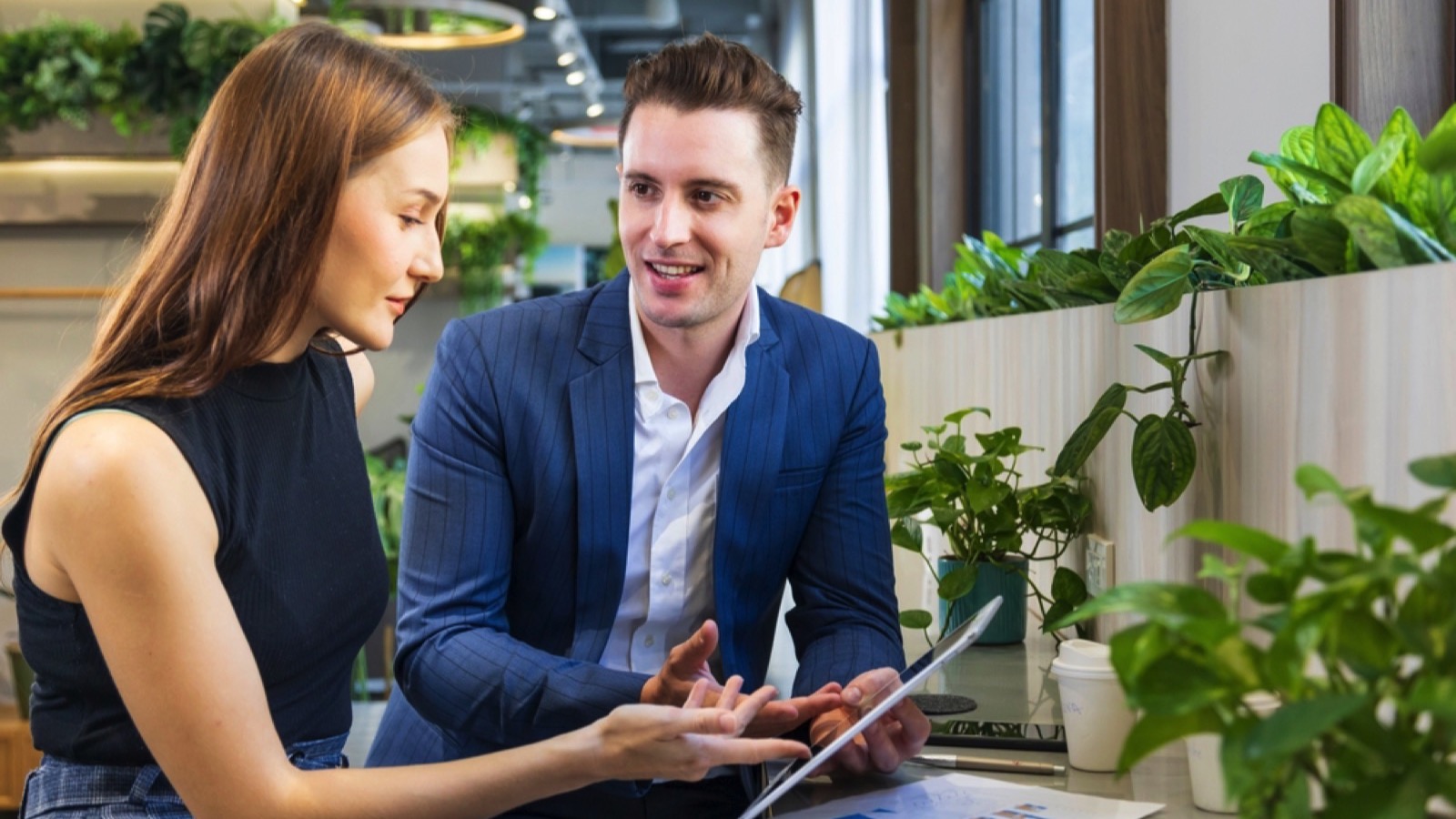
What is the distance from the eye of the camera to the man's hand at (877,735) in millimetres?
1342

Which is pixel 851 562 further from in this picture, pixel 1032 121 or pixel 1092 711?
pixel 1032 121

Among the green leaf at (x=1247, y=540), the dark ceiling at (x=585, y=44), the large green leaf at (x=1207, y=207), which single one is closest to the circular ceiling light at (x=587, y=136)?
the dark ceiling at (x=585, y=44)

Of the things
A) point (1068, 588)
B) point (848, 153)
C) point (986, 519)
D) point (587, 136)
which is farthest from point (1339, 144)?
point (587, 136)

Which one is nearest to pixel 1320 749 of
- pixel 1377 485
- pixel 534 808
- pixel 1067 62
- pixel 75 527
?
pixel 1377 485

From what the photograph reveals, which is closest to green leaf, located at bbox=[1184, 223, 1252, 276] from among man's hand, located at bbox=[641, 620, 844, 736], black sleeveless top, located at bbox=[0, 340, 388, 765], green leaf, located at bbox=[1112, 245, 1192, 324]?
green leaf, located at bbox=[1112, 245, 1192, 324]

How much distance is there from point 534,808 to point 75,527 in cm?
65

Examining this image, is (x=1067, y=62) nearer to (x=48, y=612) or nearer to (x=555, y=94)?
(x=48, y=612)

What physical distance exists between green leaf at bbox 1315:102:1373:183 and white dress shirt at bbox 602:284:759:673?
809mm

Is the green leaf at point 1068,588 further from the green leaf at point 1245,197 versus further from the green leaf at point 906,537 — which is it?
the green leaf at point 1245,197

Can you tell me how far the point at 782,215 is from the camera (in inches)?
77.5

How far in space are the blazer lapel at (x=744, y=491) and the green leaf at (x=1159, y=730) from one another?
1104 millimetres

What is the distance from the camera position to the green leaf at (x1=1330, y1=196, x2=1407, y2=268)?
104 centimetres

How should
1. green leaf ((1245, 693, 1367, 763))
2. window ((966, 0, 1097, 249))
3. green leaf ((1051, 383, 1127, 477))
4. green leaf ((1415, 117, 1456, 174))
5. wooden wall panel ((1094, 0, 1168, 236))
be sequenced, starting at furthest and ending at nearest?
window ((966, 0, 1097, 249)) < wooden wall panel ((1094, 0, 1168, 236)) < green leaf ((1051, 383, 1127, 477)) < green leaf ((1415, 117, 1456, 174)) < green leaf ((1245, 693, 1367, 763))

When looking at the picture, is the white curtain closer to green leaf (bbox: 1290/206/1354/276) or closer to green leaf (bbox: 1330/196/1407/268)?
green leaf (bbox: 1290/206/1354/276)
